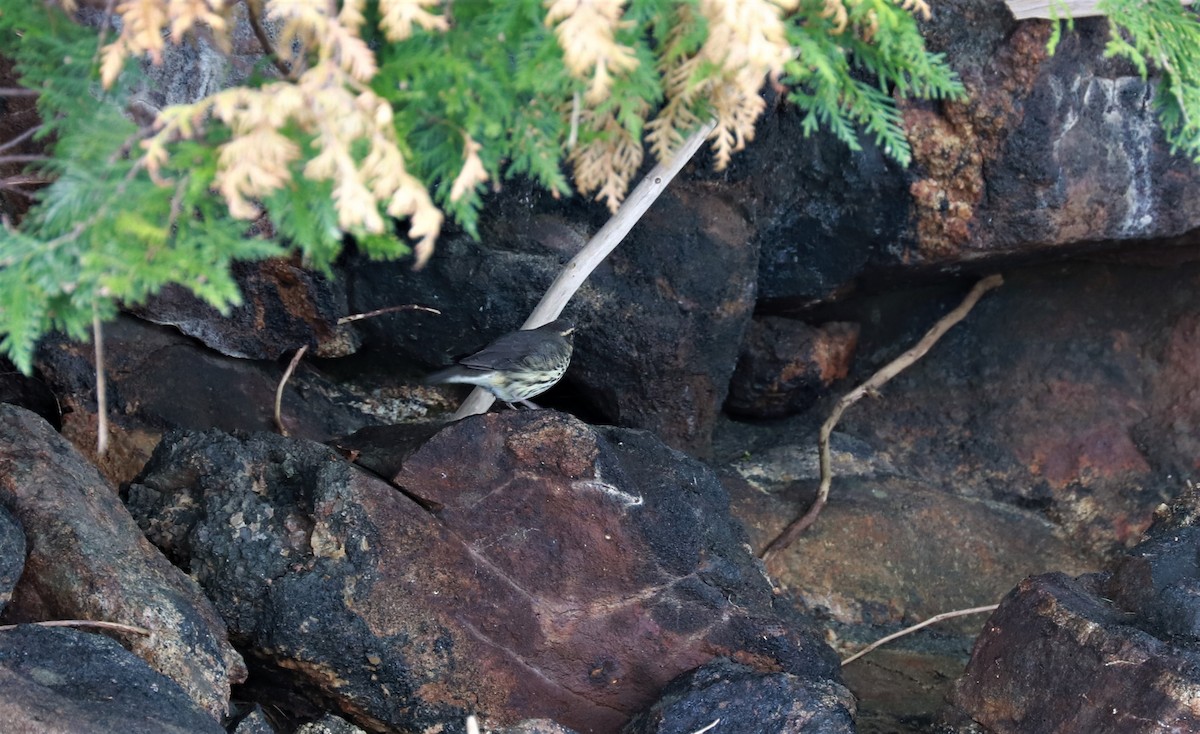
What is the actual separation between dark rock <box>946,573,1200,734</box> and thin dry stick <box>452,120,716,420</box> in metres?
2.60

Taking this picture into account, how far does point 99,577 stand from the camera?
4293mm

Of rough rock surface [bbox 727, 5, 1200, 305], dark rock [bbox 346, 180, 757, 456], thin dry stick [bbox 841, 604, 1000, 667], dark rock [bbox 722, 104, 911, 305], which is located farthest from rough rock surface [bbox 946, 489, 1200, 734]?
dark rock [bbox 346, 180, 757, 456]

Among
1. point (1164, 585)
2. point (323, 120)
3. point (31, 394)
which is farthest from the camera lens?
point (31, 394)

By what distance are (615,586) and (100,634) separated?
2.11m

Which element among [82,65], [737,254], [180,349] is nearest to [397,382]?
[180,349]

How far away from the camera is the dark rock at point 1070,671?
13.7 feet

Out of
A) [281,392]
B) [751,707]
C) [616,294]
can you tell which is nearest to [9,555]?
[281,392]

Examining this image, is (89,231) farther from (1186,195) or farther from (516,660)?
(1186,195)

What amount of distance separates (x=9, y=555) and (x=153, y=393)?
2081 millimetres

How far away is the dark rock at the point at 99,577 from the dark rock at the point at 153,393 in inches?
49.5

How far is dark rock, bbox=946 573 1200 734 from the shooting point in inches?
165

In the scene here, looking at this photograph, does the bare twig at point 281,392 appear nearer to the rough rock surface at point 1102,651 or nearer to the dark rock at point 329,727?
the dark rock at point 329,727

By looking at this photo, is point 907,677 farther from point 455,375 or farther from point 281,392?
point 281,392

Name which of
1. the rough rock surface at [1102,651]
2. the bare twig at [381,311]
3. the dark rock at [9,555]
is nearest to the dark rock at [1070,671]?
the rough rock surface at [1102,651]
